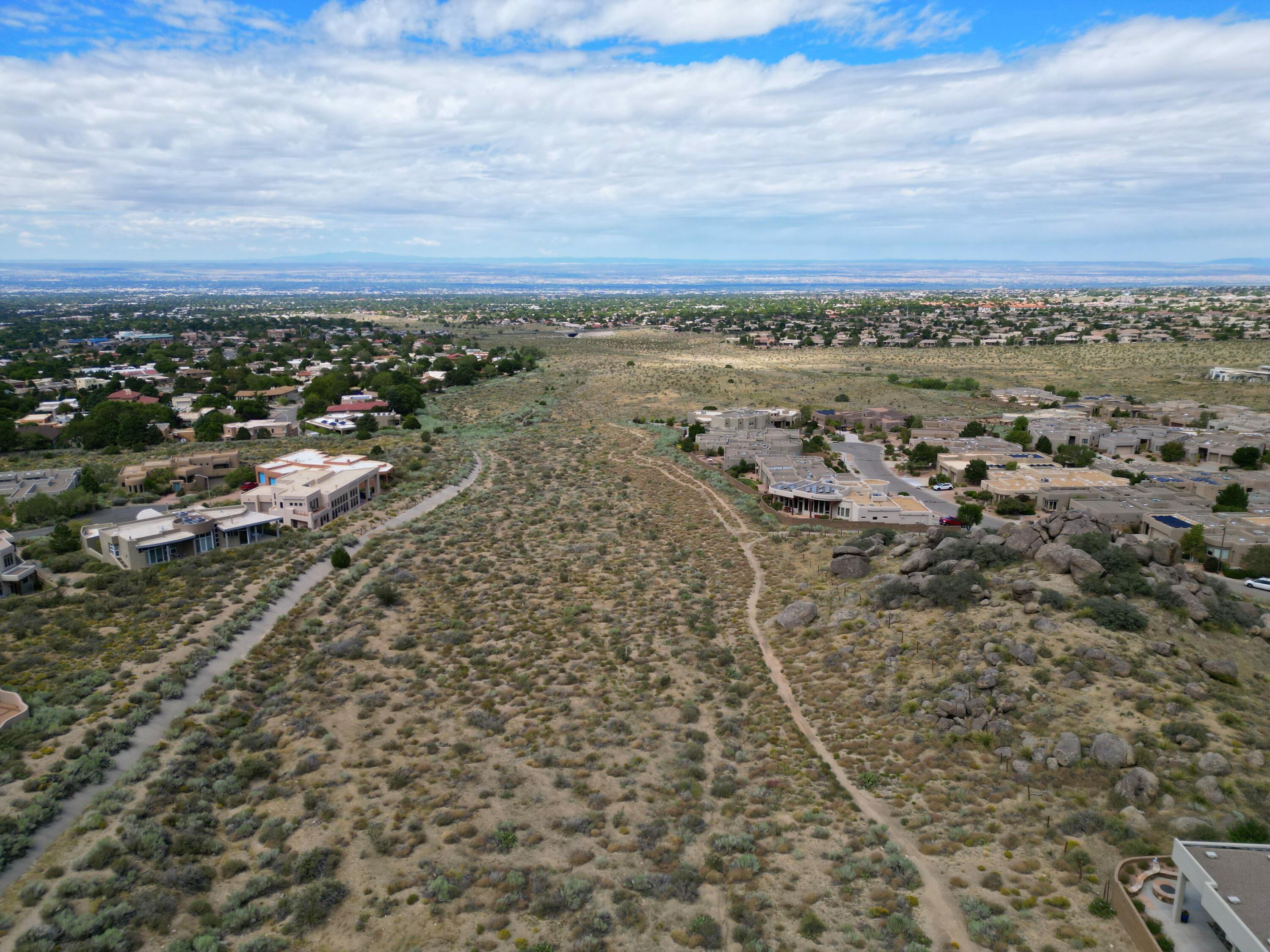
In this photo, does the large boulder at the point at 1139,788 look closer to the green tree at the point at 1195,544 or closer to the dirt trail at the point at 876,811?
the dirt trail at the point at 876,811

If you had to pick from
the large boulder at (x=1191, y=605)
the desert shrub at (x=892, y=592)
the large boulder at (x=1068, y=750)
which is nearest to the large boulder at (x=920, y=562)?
the desert shrub at (x=892, y=592)

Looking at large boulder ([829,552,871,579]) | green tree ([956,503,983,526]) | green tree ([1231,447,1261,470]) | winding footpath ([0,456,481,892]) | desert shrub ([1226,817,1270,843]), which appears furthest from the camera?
green tree ([1231,447,1261,470])

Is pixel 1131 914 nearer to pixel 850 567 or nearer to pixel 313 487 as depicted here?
pixel 850 567

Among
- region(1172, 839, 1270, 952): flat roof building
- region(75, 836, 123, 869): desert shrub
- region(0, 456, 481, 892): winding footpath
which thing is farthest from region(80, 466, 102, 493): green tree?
region(1172, 839, 1270, 952): flat roof building

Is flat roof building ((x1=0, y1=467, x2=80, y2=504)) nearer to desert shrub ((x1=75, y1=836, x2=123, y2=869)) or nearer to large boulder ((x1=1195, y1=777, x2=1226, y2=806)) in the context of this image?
desert shrub ((x1=75, y1=836, x2=123, y2=869))

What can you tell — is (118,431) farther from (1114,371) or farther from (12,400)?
(1114,371)

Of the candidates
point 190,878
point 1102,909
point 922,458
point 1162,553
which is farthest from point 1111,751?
point 922,458
